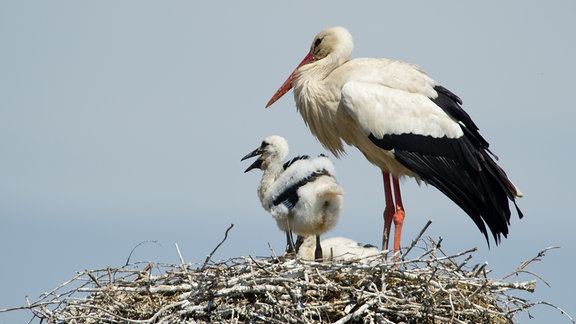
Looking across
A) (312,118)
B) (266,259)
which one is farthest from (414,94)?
(266,259)

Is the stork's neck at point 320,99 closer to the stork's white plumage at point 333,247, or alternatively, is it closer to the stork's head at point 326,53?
the stork's head at point 326,53

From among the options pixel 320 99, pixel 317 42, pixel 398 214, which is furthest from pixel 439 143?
pixel 317 42

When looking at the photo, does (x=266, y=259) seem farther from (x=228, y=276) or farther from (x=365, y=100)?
(x=365, y=100)

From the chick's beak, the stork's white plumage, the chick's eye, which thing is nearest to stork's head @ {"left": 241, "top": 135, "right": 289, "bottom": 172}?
the chick's beak

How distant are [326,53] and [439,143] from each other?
4.05 ft

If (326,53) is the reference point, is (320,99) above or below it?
below

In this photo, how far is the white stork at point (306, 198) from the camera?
8.48 metres

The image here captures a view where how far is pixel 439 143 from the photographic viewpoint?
28.9 feet

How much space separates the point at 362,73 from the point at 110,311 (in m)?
2.72

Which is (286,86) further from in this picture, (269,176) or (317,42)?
(269,176)

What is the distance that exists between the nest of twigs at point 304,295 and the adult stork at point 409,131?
1.25m

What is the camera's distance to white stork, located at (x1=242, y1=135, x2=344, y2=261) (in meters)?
8.48

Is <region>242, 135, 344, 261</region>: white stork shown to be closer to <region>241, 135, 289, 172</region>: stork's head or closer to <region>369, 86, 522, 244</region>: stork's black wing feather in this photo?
<region>241, 135, 289, 172</region>: stork's head

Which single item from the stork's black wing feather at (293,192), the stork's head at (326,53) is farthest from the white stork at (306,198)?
the stork's head at (326,53)
